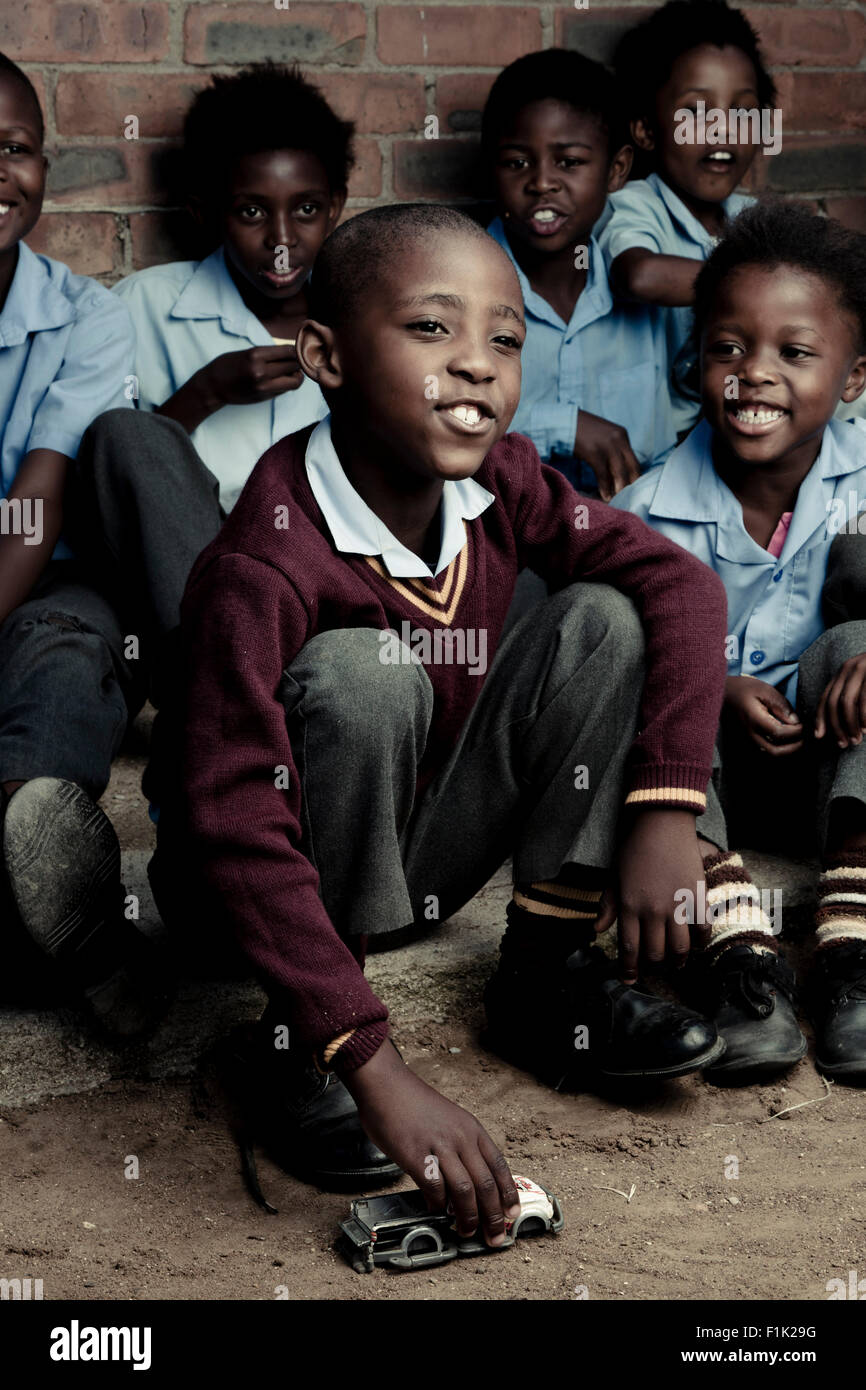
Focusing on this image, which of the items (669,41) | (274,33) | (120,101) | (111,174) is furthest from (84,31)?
(669,41)

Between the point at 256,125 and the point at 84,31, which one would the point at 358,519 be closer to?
the point at 256,125

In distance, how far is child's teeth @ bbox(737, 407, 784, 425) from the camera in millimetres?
2162

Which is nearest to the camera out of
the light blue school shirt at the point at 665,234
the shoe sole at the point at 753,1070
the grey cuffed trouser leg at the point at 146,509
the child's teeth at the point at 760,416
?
the shoe sole at the point at 753,1070

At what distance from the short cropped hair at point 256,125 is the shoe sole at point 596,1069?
1825 mm

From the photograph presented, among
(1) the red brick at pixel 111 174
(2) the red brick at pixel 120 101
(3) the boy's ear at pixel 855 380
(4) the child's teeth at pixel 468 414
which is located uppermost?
(2) the red brick at pixel 120 101

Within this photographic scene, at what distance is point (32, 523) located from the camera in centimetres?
228

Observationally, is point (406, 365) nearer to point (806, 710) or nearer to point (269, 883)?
point (269, 883)

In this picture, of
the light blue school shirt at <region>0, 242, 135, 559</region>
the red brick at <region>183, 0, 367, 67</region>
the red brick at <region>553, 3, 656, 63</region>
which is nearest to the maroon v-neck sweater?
the light blue school shirt at <region>0, 242, 135, 559</region>

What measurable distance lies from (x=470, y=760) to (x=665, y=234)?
1.77 meters

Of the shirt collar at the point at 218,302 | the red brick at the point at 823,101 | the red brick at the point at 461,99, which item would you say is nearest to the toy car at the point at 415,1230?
the shirt collar at the point at 218,302

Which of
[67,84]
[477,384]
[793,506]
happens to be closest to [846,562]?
[793,506]

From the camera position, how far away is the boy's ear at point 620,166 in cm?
306

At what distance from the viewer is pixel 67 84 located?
114 inches

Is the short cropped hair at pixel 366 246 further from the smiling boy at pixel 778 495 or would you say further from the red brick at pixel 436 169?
the red brick at pixel 436 169
